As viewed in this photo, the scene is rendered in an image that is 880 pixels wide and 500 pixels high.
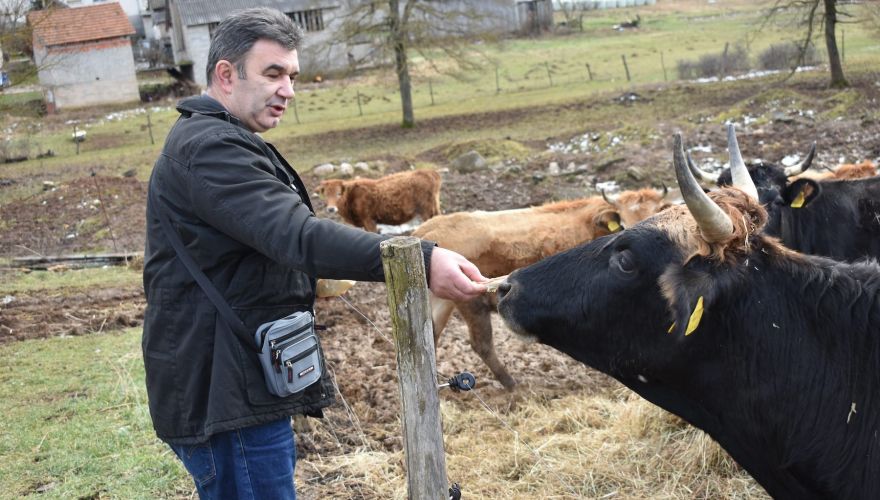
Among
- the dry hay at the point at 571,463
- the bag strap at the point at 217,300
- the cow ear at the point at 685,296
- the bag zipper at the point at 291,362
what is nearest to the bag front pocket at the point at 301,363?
the bag zipper at the point at 291,362

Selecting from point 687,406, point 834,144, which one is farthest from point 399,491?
point 834,144

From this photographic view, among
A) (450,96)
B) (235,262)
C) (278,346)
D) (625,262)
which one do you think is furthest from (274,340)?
(450,96)

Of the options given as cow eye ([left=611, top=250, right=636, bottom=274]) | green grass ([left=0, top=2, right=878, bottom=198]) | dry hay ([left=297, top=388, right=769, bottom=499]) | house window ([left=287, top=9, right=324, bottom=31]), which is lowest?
dry hay ([left=297, top=388, right=769, bottom=499])

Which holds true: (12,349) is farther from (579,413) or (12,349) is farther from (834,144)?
(834,144)

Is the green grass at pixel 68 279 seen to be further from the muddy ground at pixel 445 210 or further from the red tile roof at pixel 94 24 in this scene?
the red tile roof at pixel 94 24

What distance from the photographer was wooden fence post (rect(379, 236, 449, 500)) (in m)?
2.78

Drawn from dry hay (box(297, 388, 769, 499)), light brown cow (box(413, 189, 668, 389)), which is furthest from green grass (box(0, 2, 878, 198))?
dry hay (box(297, 388, 769, 499))

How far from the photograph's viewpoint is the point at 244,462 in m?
2.99

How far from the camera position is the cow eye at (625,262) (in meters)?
3.26

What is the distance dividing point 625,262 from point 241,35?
5.32ft

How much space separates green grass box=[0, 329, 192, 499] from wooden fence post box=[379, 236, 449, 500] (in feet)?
9.54

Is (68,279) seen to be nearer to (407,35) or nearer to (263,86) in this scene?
(263,86)

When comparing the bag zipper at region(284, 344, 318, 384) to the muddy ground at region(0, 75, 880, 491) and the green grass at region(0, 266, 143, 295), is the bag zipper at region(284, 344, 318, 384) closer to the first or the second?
the muddy ground at region(0, 75, 880, 491)

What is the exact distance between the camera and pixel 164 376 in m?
2.96
